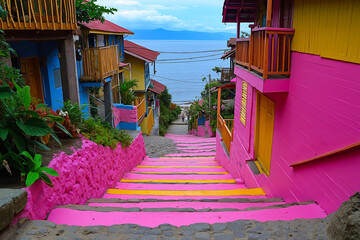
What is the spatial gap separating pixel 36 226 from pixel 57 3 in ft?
18.9

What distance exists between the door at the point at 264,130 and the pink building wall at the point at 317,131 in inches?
18.9

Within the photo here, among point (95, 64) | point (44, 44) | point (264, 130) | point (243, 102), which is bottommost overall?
point (264, 130)

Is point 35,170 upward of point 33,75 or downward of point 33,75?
downward

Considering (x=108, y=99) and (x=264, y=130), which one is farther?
(x=108, y=99)

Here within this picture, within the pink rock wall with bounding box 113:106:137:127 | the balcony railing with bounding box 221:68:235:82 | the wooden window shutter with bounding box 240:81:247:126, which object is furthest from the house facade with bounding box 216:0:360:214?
the balcony railing with bounding box 221:68:235:82

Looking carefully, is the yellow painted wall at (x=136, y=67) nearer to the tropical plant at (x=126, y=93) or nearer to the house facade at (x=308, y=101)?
the tropical plant at (x=126, y=93)

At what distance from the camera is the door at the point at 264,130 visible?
635 cm

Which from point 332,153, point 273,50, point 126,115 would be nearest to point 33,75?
point 126,115

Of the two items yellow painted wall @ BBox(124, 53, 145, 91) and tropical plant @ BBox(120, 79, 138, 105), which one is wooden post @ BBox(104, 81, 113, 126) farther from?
yellow painted wall @ BBox(124, 53, 145, 91)

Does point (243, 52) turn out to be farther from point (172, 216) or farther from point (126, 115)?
point (126, 115)

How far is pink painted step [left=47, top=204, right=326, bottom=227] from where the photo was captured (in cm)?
361

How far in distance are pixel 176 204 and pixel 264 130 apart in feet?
9.95

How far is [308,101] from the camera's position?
436 centimetres

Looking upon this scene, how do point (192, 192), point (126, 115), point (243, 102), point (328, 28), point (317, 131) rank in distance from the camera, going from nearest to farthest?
point (328, 28)
point (317, 131)
point (192, 192)
point (243, 102)
point (126, 115)
